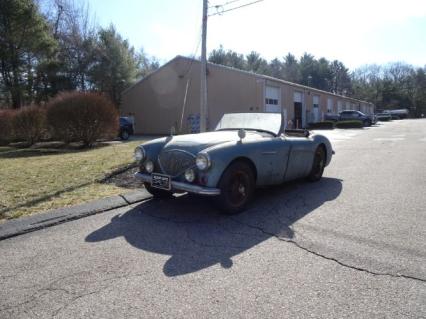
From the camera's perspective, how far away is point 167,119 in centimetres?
2895

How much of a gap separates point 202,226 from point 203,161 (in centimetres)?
83

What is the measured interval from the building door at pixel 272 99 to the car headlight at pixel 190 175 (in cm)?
2111

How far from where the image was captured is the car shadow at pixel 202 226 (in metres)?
3.46

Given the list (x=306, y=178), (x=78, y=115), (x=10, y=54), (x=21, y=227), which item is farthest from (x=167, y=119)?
(x=21, y=227)

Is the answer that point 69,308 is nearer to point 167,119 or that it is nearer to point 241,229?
point 241,229

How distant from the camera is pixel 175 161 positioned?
481cm

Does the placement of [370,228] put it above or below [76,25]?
below

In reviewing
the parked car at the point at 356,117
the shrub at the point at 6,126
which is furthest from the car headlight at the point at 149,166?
the parked car at the point at 356,117

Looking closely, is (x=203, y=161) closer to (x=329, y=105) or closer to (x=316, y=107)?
(x=316, y=107)

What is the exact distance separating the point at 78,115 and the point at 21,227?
437 inches

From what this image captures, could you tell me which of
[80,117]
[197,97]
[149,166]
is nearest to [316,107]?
[197,97]

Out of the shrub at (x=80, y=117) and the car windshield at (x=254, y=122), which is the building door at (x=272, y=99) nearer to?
the shrub at (x=80, y=117)

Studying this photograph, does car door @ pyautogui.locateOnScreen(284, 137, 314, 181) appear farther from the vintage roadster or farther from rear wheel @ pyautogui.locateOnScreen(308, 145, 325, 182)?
rear wheel @ pyautogui.locateOnScreen(308, 145, 325, 182)

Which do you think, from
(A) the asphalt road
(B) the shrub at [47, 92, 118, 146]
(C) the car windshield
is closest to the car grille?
(A) the asphalt road
